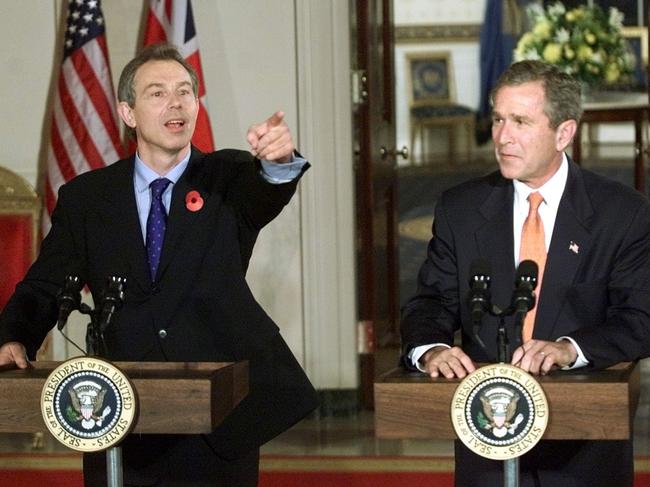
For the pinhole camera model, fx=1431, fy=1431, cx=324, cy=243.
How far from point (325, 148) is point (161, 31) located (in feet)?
3.41

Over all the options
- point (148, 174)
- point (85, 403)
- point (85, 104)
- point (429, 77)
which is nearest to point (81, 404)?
point (85, 403)

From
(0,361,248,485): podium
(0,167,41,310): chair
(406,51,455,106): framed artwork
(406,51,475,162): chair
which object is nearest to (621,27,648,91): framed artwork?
(406,51,475,162): chair

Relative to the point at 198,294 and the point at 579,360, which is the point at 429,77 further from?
the point at 579,360

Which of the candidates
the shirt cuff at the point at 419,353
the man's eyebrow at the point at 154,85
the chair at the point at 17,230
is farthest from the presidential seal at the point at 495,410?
the chair at the point at 17,230

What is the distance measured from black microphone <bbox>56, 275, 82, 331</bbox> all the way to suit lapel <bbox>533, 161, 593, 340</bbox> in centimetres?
107

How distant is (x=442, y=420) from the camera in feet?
9.52

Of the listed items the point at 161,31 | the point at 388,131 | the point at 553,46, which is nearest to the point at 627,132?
the point at 553,46

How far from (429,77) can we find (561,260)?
49.2 ft

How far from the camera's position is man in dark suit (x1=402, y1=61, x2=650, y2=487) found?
3297mm

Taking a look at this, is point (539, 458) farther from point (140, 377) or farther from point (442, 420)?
point (140, 377)

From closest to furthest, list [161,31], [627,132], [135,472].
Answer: [135,472]
[161,31]
[627,132]

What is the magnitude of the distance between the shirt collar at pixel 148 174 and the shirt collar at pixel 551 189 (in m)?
0.84

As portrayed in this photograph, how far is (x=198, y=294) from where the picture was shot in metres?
3.53

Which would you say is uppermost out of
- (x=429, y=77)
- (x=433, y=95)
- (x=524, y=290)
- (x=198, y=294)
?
(x=524, y=290)
